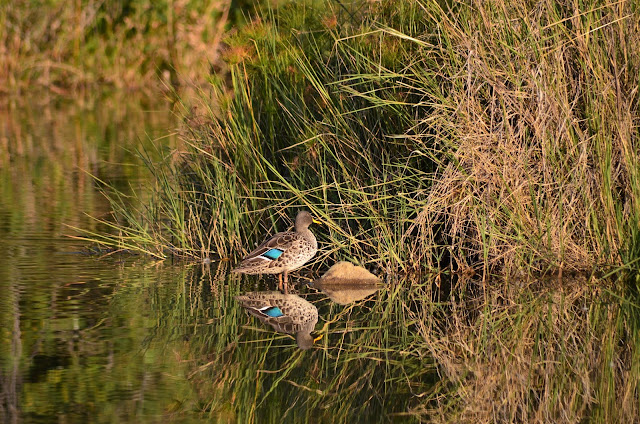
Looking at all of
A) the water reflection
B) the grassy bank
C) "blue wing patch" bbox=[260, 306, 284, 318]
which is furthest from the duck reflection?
the grassy bank

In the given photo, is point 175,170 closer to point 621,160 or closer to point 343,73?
point 343,73

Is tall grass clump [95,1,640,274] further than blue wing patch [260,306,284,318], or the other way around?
tall grass clump [95,1,640,274]

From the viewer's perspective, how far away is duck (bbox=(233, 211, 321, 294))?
953cm

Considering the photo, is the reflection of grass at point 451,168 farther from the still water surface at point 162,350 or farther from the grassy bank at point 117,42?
the grassy bank at point 117,42

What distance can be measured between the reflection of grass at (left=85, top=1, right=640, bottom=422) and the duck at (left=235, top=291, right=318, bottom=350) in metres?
0.27

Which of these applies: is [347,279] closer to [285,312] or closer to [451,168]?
[285,312]

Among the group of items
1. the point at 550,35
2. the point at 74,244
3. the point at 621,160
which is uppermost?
the point at 550,35

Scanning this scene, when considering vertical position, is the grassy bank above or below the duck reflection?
below

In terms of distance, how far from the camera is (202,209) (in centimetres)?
1120

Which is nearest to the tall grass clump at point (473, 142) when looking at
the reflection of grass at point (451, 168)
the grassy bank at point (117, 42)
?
the reflection of grass at point (451, 168)

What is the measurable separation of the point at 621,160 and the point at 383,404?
3634 millimetres

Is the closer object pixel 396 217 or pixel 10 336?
pixel 10 336

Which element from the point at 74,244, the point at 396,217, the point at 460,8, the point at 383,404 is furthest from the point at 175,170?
the point at 383,404

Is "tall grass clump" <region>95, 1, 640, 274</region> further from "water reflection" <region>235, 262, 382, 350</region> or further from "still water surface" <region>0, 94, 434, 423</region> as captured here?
"still water surface" <region>0, 94, 434, 423</region>
